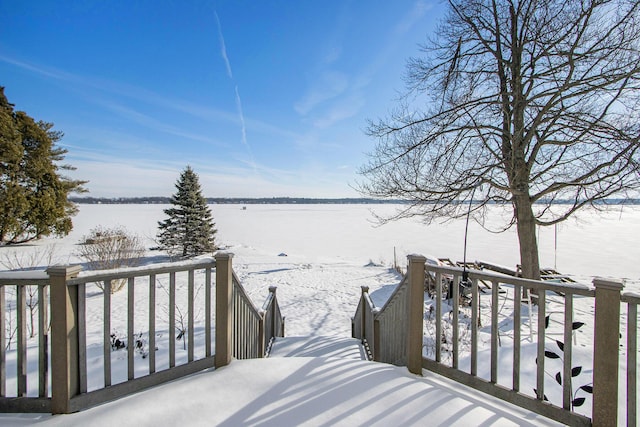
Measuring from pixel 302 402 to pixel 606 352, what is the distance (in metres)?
2.00

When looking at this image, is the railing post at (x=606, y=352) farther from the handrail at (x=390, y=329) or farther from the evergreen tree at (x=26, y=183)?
the evergreen tree at (x=26, y=183)

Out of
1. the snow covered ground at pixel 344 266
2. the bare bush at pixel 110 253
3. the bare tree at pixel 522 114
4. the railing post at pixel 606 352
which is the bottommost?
the snow covered ground at pixel 344 266

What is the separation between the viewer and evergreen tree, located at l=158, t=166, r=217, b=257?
15727 millimetres

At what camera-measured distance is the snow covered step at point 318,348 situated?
4117 millimetres

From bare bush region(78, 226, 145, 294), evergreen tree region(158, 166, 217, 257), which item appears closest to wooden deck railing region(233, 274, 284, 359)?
bare bush region(78, 226, 145, 294)

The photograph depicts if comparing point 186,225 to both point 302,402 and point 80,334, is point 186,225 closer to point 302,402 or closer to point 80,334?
point 80,334

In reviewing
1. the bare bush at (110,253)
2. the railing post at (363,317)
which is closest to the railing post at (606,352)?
the railing post at (363,317)

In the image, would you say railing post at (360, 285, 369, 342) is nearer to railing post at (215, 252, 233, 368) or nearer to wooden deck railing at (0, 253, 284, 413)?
wooden deck railing at (0, 253, 284, 413)

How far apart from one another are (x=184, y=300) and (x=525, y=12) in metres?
11.6

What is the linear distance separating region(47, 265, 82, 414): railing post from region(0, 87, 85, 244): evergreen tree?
57.3 feet

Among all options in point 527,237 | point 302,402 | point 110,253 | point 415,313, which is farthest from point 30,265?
point 527,237

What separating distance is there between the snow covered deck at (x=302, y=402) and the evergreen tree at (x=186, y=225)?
48.6ft

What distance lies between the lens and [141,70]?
28.6 ft

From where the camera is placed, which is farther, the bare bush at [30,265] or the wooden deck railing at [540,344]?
the bare bush at [30,265]
